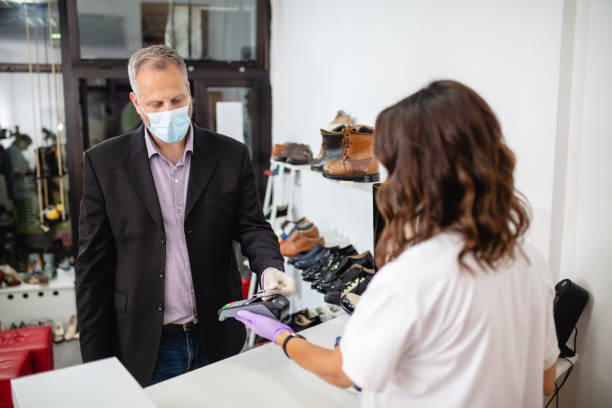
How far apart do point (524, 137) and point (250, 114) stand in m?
2.93

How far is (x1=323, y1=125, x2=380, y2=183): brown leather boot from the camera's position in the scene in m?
2.13

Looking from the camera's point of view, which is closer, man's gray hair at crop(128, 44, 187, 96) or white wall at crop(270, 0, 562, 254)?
man's gray hair at crop(128, 44, 187, 96)

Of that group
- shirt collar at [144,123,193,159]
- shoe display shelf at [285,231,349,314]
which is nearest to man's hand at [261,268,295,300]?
shirt collar at [144,123,193,159]

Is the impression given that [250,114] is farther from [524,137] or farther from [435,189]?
[435,189]

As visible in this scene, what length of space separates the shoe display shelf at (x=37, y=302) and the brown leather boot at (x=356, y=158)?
2.85m

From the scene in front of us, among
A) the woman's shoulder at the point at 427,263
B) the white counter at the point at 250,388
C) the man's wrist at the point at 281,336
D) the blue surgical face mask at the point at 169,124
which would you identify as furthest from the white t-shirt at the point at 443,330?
the blue surgical face mask at the point at 169,124

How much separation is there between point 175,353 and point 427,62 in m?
1.63

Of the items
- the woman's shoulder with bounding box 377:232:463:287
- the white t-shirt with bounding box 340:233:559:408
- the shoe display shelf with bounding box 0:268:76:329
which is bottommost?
the shoe display shelf with bounding box 0:268:76:329

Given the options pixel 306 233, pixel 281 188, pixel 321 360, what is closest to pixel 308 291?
pixel 306 233

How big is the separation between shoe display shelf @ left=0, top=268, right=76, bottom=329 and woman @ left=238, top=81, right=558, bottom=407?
3.72 m

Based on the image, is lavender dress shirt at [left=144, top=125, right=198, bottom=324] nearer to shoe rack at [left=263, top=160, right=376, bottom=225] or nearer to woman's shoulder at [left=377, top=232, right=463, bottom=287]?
woman's shoulder at [left=377, top=232, right=463, bottom=287]

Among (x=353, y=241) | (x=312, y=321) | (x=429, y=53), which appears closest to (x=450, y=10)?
(x=429, y=53)

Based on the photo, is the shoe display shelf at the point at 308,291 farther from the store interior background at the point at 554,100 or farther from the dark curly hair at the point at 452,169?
the dark curly hair at the point at 452,169

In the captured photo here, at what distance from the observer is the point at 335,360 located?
0.88m
